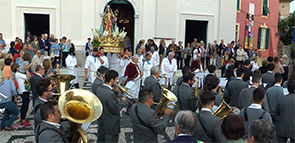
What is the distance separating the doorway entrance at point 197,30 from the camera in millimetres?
19625

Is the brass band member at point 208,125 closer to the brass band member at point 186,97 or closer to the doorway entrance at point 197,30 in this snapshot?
the brass band member at point 186,97

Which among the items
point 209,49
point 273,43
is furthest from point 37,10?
point 273,43

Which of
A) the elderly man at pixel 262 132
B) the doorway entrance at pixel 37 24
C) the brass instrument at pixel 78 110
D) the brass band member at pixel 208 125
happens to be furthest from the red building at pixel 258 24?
the elderly man at pixel 262 132

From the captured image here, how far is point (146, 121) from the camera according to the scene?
4.12m

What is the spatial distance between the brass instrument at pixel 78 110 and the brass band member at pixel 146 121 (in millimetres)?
644

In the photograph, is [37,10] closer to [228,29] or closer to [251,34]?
[228,29]

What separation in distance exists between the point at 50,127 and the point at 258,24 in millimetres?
24337

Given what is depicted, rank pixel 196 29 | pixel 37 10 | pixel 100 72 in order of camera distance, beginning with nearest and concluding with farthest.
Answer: pixel 100 72 → pixel 37 10 → pixel 196 29

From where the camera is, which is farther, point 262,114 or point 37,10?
point 37,10

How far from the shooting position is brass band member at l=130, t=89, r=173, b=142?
13.5 ft

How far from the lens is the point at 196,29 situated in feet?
71.8

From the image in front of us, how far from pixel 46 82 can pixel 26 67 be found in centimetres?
400

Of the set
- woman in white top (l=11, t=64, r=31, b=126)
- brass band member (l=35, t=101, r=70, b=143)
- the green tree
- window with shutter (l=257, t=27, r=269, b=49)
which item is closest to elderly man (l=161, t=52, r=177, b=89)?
woman in white top (l=11, t=64, r=31, b=126)

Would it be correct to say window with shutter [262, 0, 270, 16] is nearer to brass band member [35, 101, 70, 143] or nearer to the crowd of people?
the crowd of people
